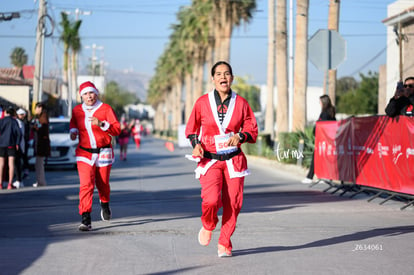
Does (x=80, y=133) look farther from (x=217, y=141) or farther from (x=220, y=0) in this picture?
(x=220, y=0)

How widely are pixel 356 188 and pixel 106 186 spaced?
643 centimetres

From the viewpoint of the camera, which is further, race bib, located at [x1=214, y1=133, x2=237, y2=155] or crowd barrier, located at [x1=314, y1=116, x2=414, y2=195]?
crowd barrier, located at [x1=314, y1=116, x2=414, y2=195]

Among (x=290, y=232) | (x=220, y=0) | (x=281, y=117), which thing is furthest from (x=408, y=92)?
(x=220, y=0)

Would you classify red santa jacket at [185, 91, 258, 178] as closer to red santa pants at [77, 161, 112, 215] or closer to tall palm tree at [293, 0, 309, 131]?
red santa pants at [77, 161, 112, 215]

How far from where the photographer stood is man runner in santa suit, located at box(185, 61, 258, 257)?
728 cm

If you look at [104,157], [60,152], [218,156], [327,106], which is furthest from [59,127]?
[218,156]

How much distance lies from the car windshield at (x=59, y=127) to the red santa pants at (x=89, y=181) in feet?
52.1

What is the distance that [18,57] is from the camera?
13325cm

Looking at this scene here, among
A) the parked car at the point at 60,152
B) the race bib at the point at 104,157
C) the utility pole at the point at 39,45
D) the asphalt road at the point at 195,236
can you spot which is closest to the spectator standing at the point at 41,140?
the asphalt road at the point at 195,236

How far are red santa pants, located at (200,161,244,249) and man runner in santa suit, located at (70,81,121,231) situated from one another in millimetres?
2563

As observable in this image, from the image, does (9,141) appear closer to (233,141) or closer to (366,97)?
(233,141)

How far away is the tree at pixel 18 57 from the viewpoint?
132 m

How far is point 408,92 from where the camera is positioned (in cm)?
1224

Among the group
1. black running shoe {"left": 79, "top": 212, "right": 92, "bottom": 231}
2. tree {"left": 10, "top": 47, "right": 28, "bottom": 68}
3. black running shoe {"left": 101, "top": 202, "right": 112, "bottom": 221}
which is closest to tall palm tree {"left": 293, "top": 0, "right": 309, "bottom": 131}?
black running shoe {"left": 101, "top": 202, "right": 112, "bottom": 221}
